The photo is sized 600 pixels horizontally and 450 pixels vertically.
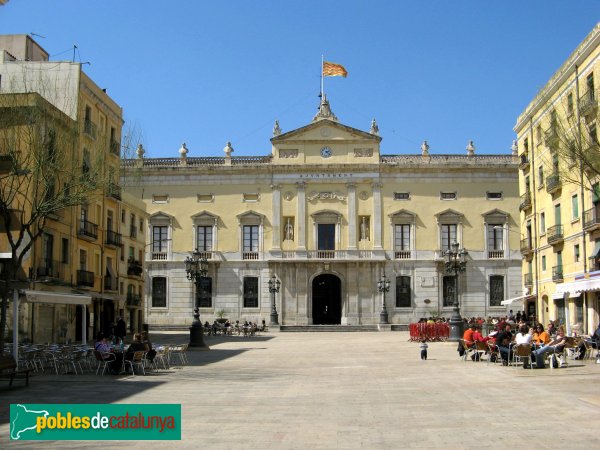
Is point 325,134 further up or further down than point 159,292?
further up

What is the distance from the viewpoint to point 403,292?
55.9 m

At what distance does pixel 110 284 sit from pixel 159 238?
57.3 ft

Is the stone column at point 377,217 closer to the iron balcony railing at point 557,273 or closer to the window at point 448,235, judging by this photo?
the window at point 448,235

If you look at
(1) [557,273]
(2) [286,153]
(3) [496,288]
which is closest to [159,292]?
(2) [286,153]

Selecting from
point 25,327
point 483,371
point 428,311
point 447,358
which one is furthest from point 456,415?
point 428,311

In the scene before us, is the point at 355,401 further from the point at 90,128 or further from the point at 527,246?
the point at 527,246

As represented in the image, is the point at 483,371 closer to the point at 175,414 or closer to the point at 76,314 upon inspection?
the point at 175,414

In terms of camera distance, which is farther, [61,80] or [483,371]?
[61,80]

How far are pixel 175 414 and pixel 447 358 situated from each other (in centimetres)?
1691

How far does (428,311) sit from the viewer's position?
5538 centimetres

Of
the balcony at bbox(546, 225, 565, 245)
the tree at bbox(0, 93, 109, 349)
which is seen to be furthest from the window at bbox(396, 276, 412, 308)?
the tree at bbox(0, 93, 109, 349)

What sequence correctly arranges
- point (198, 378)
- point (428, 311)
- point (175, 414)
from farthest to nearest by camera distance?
point (428, 311)
point (198, 378)
point (175, 414)

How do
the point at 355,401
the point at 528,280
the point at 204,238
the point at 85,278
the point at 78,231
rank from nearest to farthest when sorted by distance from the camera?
1. the point at 355,401
2. the point at 78,231
3. the point at 85,278
4. the point at 528,280
5. the point at 204,238

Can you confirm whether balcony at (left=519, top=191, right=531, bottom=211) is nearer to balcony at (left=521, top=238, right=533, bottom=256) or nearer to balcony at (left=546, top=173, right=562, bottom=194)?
balcony at (left=521, top=238, right=533, bottom=256)
